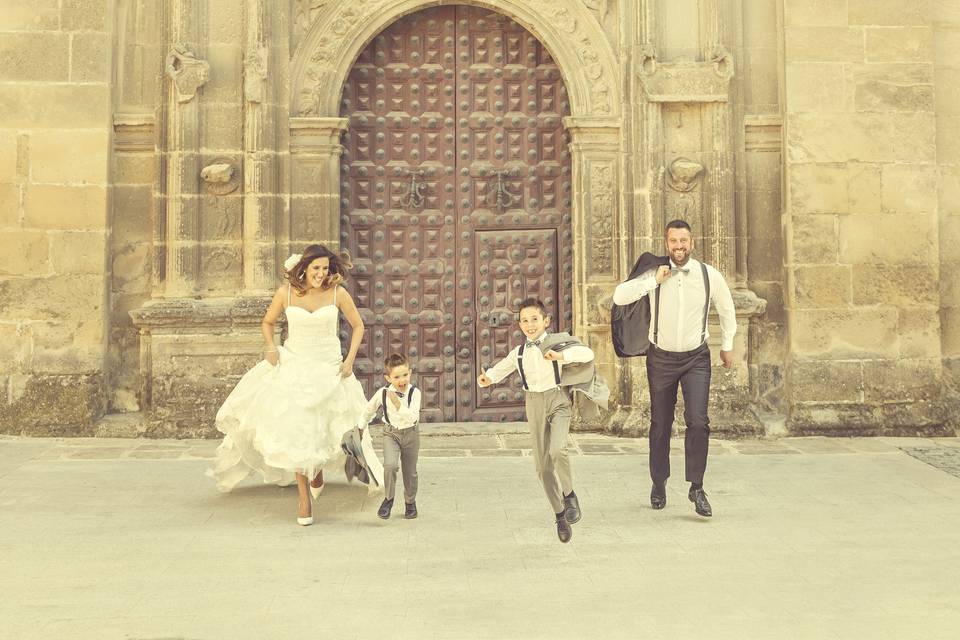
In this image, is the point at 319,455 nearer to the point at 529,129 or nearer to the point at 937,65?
the point at 529,129

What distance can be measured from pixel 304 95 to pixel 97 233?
6.91ft

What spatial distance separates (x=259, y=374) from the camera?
677 centimetres

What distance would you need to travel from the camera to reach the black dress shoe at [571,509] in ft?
19.4

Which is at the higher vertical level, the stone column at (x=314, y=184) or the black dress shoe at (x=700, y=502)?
the stone column at (x=314, y=184)

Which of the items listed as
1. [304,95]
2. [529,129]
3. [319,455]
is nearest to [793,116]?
[529,129]

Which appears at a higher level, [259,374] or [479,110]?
[479,110]

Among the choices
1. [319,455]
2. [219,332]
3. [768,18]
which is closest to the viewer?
[319,455]

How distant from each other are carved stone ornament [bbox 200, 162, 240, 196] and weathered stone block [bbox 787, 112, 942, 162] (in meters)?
4.77

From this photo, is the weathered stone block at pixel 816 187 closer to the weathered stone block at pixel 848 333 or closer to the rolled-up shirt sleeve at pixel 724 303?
the weathered stone block at pixel 848 333

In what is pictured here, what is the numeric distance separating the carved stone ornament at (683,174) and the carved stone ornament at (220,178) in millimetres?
3719

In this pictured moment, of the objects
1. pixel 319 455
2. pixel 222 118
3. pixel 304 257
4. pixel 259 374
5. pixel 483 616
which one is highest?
pixel 222 118

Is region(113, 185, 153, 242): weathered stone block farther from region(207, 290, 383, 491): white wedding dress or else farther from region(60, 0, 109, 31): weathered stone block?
region(207, 290, 383, 491): white wedding dress

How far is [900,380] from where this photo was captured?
9555 mm

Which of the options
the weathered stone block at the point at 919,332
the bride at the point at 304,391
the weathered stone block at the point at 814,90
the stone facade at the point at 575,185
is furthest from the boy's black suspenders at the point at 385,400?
the weathered stone block at the point at 919,332
